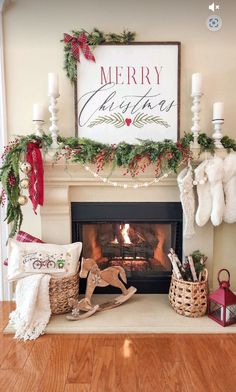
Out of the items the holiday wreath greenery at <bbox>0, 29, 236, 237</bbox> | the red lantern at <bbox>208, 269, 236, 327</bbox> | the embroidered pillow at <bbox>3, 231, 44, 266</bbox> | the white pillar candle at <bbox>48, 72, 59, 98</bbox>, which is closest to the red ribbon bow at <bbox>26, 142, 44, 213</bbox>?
the holiday wreath greenery at <bbox>0, 29, 236, 237</bbox>

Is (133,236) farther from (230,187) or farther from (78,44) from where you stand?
(78,44)

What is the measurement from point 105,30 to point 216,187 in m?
1.31

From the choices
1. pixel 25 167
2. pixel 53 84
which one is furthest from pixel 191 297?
pixel 53 84

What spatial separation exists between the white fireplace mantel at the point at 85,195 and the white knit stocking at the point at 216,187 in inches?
6.6

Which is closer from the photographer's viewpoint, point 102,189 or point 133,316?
point 133,316

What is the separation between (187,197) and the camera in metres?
2.20

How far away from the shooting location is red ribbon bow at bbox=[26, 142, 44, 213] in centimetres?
209

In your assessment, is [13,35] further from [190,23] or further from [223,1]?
[223,1]

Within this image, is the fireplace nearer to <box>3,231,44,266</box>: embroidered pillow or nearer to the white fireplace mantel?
the white fireplace mantel

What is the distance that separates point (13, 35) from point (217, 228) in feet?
6.50

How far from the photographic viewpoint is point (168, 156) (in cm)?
215

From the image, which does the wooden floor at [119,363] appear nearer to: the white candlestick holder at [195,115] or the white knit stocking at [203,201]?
the white knit stocking at [203,201]

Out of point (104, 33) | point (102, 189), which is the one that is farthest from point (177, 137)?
point (104, 33)

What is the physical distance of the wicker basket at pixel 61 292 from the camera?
2.10 m
